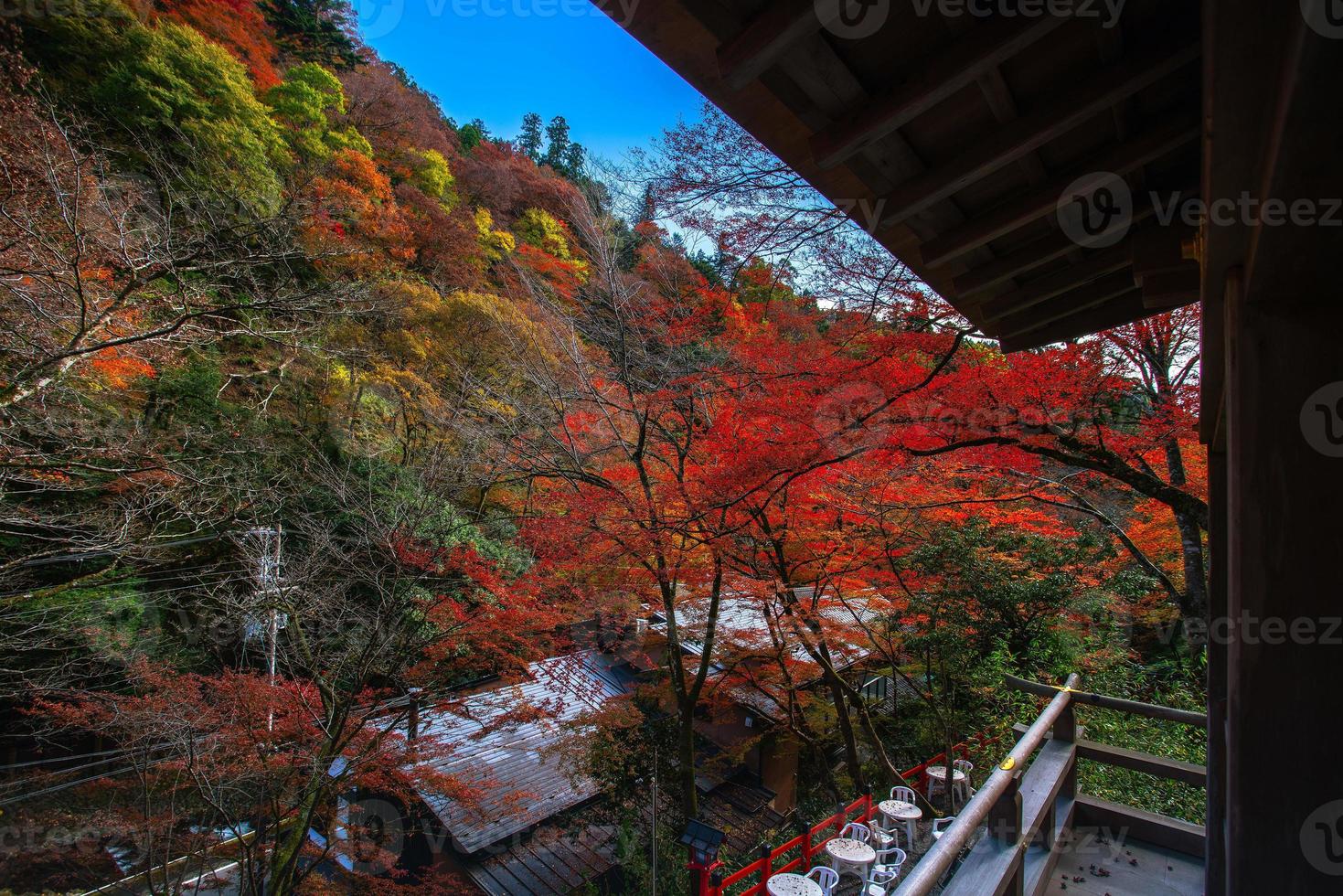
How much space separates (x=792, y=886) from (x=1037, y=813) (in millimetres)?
4112

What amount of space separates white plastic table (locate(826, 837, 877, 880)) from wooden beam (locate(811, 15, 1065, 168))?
7.33m

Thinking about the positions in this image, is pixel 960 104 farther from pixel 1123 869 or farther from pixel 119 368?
pixel 119 368

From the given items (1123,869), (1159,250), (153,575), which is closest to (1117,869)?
(1123,869)

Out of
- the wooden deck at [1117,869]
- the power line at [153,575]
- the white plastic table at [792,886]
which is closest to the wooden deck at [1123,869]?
the wooden deck at [1117,869]

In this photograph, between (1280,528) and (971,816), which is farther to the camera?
(971,816)

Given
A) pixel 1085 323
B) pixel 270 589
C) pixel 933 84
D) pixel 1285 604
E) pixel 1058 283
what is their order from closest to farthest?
pixel 1285 604 < pixel 933 84 < pixel 1058 283 < pixel 1085 323 < pixel 270 589

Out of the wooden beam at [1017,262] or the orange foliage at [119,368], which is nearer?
the wooden beam at [1017,262]

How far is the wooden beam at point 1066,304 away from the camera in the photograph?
2.55 meters

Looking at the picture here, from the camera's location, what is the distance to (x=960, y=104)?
4.95 ft

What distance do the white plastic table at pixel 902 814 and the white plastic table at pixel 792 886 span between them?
1.87 m

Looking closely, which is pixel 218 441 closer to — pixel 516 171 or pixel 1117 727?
pixel 1117 727

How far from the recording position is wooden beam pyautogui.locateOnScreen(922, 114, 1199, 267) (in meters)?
1.53

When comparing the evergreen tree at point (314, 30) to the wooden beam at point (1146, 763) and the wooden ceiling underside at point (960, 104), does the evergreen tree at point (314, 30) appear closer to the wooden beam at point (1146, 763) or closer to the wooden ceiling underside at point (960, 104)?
the wooden ceiling underside at point (960, 104)

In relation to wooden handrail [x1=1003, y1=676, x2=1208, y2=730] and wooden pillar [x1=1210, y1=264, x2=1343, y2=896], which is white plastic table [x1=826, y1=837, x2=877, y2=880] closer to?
wooden handrail [x1=1003, y1=676, x2=1208, y2=730]
